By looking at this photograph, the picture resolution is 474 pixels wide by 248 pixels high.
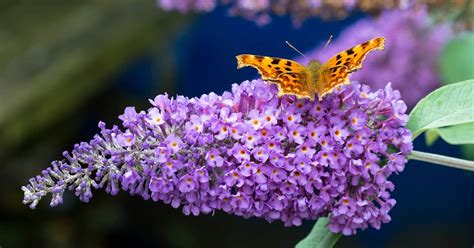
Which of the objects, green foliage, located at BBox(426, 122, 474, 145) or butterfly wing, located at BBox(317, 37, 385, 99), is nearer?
butterfly wing, located at BBox(317, 37, 385, 99)

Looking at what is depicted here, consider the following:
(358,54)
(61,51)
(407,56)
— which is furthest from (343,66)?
(61,51)

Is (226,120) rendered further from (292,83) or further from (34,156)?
(34,156)

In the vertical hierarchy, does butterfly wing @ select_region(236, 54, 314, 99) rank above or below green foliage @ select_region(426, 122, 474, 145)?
above

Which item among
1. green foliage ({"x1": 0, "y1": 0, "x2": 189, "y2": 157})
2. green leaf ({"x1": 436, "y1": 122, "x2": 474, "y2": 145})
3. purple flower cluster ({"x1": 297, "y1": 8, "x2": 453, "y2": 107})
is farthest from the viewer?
green foliage ({"x1": 0, "y1": 0, "x2": 189, "y2": 157})

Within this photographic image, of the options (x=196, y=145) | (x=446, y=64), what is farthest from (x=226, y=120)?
(x=446, y=64)

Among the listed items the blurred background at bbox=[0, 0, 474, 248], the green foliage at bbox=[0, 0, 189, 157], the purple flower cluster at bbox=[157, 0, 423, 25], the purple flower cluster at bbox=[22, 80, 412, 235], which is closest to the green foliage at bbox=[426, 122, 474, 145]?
the purple flower cluster at bbox=[22, 80, 412, 235]

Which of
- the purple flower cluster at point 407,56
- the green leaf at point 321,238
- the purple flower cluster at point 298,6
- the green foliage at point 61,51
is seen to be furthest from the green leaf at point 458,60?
the green foliage at point 61,51

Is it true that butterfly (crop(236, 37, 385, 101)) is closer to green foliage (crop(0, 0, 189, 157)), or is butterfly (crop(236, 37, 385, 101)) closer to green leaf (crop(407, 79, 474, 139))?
green leaf (crop(407, 79, 474, 139))
